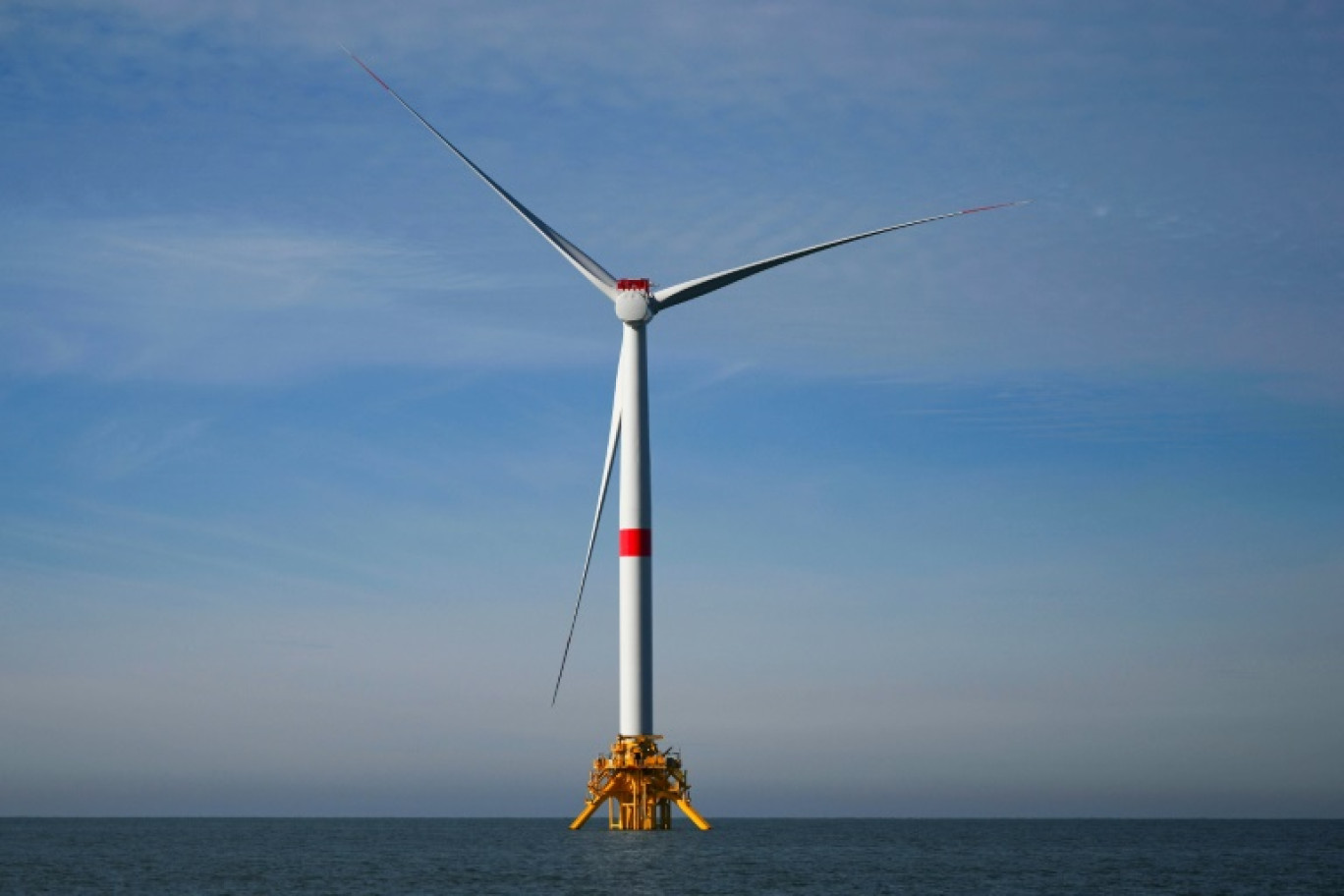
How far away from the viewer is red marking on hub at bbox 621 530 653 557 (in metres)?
115

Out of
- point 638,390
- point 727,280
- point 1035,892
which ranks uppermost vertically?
point 727,280

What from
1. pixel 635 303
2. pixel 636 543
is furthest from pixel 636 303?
pixel 636 543

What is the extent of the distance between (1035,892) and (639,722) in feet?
102

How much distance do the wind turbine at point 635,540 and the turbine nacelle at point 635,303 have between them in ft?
0.25

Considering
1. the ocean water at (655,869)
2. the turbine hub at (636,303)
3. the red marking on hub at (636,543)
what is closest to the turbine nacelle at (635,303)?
the turbine hub at (636,303)

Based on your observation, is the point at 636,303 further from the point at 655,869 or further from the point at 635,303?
the point at 655,869

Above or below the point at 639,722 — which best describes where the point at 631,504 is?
above

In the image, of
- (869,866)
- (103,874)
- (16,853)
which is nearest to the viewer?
(103,874)

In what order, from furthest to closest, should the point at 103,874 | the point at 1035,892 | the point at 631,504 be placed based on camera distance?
the point at 103,874 → the point at 631,504 → the point at 1035,892

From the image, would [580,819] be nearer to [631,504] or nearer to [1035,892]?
[631,504]

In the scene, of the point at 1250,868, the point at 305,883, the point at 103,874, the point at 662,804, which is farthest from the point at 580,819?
the point at 1250,868

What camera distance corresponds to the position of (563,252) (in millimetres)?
125875

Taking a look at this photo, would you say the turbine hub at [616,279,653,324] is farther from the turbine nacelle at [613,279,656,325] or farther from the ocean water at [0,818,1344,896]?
the ocean water at [0,818,1344,896]

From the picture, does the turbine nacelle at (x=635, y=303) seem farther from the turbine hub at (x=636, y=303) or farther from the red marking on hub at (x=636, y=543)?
the red marking on hub at (x=636, y=543)
